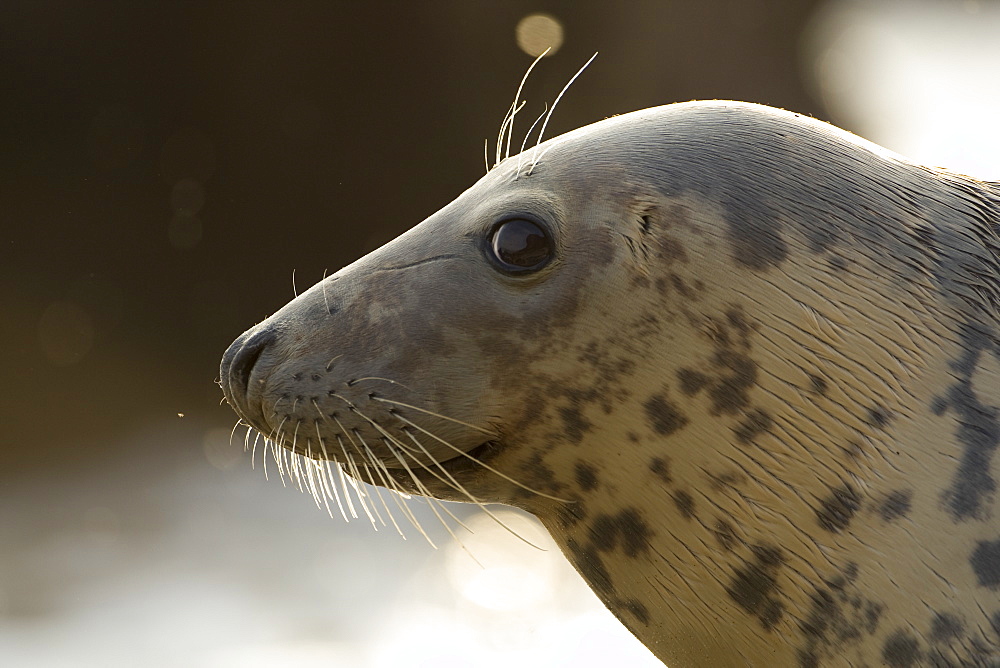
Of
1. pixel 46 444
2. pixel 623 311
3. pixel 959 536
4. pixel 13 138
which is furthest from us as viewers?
pixel 13 138

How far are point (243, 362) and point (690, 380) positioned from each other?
843mm

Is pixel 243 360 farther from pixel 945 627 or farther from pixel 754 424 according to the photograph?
pixel 945 627

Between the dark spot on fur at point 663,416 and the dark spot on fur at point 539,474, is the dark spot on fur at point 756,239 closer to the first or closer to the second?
the dark spot on fur at point 663,416

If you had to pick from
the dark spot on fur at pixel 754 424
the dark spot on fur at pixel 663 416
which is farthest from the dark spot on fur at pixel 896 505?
the dark spot on fur at pixel 663 416

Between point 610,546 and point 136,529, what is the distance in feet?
13.9

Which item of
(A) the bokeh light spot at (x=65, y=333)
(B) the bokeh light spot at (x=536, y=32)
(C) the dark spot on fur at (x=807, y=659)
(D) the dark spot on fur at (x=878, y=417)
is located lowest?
(A) the bokeh light spot at (x=65, y=333)

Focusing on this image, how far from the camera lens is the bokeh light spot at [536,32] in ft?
24.5

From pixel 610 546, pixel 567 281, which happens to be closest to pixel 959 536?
pixel 610 546

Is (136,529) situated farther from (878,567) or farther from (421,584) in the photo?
(878,567)

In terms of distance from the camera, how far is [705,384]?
66.9 inches

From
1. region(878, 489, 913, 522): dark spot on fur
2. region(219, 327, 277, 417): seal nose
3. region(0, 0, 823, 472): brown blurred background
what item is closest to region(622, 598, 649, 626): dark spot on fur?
region(878, 489, 913, 522): dark spot on fur

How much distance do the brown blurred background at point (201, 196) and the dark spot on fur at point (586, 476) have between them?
11.8 feet

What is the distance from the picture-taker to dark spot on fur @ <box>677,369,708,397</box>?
1701mm

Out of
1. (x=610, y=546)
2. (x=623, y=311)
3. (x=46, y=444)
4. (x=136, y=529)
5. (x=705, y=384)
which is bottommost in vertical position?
(x=136, y=529)
